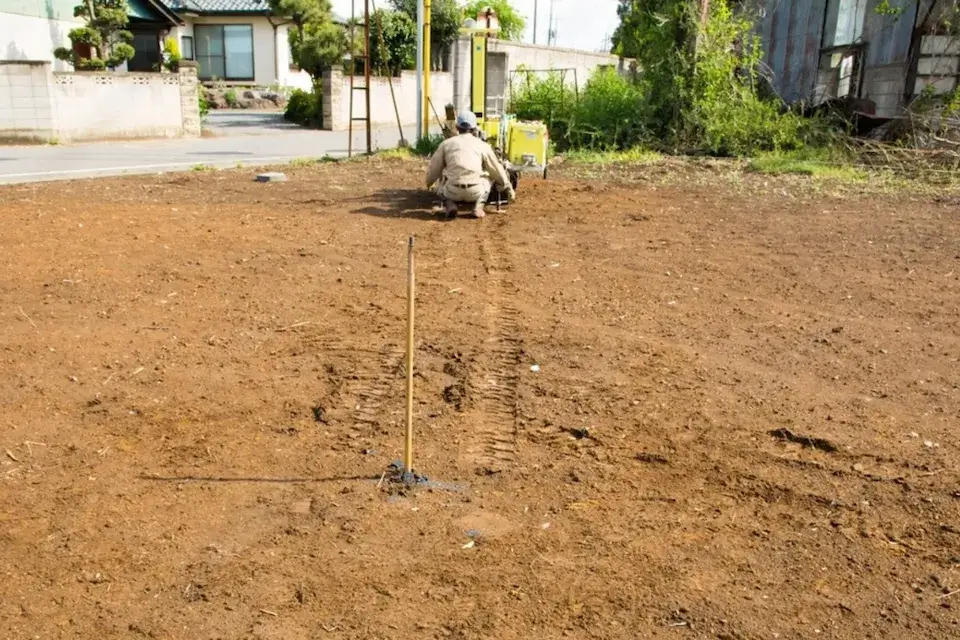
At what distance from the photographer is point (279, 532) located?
11.6 feet

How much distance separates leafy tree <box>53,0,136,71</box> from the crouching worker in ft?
54.2

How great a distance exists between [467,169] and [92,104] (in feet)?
42.9

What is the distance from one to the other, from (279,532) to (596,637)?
1348 mm

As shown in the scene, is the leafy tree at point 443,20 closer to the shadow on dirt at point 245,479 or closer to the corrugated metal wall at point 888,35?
the corrugated metal wall at point 888,35

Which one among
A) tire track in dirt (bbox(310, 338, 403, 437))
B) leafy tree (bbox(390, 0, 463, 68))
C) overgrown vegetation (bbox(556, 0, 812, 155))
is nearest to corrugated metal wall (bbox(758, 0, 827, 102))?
overgrown vegetation (bbox(556, 0, 812, 155))

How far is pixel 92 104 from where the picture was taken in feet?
62.5

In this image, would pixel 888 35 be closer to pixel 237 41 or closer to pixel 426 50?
pixel 426 50

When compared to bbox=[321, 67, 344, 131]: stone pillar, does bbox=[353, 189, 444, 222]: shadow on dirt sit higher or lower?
lower

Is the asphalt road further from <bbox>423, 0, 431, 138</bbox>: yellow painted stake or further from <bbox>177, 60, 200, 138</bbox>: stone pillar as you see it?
<bbox>423, 0, 431, 138</bbox>: yellow painted stake

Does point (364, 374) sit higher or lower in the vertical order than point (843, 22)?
lower

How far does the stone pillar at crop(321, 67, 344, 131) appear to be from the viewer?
80.4 feet

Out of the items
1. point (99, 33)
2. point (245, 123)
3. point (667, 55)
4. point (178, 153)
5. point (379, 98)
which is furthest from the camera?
point (379, 98)

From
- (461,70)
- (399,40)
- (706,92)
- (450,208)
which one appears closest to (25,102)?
(461,70)

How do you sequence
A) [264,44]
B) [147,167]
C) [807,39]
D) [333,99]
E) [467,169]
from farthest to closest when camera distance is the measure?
1. [264,44]
2. [333,99]
3. [807,39]
4. [147,167]
5. [467,169]
